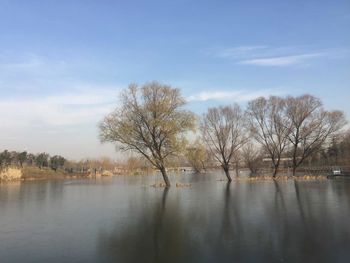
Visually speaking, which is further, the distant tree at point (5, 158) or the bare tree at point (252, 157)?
the bare tree at point (252, 157)

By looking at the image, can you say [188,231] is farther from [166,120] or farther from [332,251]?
[166,120]

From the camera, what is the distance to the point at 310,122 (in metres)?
54.9

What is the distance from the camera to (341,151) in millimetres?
80000

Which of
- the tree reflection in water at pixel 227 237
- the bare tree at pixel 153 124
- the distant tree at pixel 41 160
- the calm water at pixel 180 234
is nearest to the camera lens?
the tree reflection in water at pixel 227 237

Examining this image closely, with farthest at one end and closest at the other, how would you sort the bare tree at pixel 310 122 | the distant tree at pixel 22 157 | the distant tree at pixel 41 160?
the distant tree at pixel 41 160, the distant tree at pixel 22 157, the bare tree at pixel 310 122

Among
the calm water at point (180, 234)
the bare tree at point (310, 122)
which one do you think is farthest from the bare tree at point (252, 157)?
the calm water at point (180, 234)

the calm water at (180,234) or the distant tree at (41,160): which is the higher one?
the distant tree at (41,160)

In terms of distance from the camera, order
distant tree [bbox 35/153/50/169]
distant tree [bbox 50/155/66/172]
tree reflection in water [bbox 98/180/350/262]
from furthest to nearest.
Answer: distant tree [bbox 50/155/66/172], distant tree [bbox 35/153/50/169], tree reflection in water [bbox 98/180/350/262]

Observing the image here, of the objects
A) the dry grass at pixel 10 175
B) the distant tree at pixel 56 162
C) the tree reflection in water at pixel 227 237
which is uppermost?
the distant tree at pixel 56 162

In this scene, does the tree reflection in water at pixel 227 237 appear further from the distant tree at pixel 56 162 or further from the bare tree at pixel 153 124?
the distant tree at pixel 56 162

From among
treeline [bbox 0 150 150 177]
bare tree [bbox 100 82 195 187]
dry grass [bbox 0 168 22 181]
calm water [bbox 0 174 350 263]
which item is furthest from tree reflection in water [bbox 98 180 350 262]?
dry grass [bbox 0 168 22 181]

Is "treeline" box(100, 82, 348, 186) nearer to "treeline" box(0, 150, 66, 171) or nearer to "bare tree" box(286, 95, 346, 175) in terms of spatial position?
"bare tree" box(286, 95, 346, 175)

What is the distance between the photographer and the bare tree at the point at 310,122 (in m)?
54.2

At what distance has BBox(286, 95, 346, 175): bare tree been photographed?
54.2m
